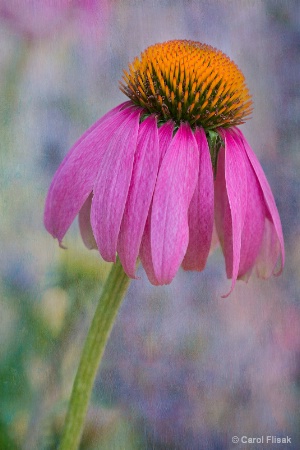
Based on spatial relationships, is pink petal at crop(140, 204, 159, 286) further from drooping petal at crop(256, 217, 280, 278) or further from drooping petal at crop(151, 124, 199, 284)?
drooping petal at crop(256, 217, 280, 278)

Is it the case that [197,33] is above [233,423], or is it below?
above

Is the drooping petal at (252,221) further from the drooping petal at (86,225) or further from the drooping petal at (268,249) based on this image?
the drooping petal at (86,225)

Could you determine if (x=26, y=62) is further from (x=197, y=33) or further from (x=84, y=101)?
(x=197, y=33)

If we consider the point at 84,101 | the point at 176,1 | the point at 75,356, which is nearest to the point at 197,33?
the point at 176,1

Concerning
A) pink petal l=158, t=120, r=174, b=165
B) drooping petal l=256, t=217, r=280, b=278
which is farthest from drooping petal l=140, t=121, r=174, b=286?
drooping petal l=256, t=217, r=280, b=278

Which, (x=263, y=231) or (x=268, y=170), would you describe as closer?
(x=263, y=231)

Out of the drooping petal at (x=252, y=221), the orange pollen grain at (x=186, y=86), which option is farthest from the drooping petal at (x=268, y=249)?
the orange pollen grain at (x=186, y=86)

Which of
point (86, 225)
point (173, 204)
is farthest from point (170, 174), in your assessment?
point (86, 225)
